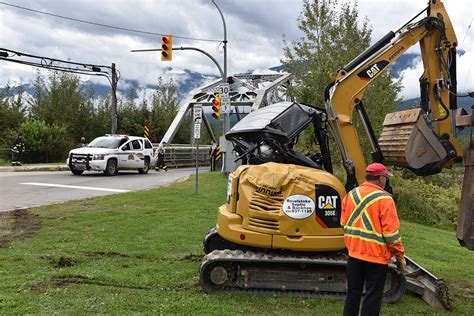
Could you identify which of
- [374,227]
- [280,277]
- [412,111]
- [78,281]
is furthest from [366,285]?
[78,281]

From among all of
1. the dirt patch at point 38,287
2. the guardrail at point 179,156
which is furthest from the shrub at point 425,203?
the guardrail at point 179,156

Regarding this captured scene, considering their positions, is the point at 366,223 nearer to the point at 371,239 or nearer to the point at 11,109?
the point at 371,239

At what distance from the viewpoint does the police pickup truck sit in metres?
23.6

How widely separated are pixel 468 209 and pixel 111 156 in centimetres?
2034

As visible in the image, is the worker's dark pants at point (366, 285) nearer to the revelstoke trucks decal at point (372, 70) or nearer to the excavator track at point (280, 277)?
the excavator track at point (280, 277)

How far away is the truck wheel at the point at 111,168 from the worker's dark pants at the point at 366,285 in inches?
791

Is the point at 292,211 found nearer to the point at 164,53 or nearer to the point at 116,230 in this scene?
the point at 116,230

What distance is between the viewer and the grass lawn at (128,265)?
5918 millimetres

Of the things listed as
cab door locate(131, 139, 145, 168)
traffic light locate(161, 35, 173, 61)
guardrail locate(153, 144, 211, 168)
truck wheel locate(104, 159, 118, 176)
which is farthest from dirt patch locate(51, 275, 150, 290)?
guardrail locate(153, 144, 211, 168)

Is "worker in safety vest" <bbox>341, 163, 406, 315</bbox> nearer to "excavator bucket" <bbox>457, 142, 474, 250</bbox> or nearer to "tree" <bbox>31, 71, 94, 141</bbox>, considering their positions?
"excavator bucket" <bbox>457, 142, 474, 250</bbox>

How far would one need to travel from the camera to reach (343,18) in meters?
20.1

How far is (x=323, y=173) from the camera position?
657cm

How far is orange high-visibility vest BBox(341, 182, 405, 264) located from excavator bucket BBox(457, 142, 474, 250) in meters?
1.33

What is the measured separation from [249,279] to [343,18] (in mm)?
→ 15766
